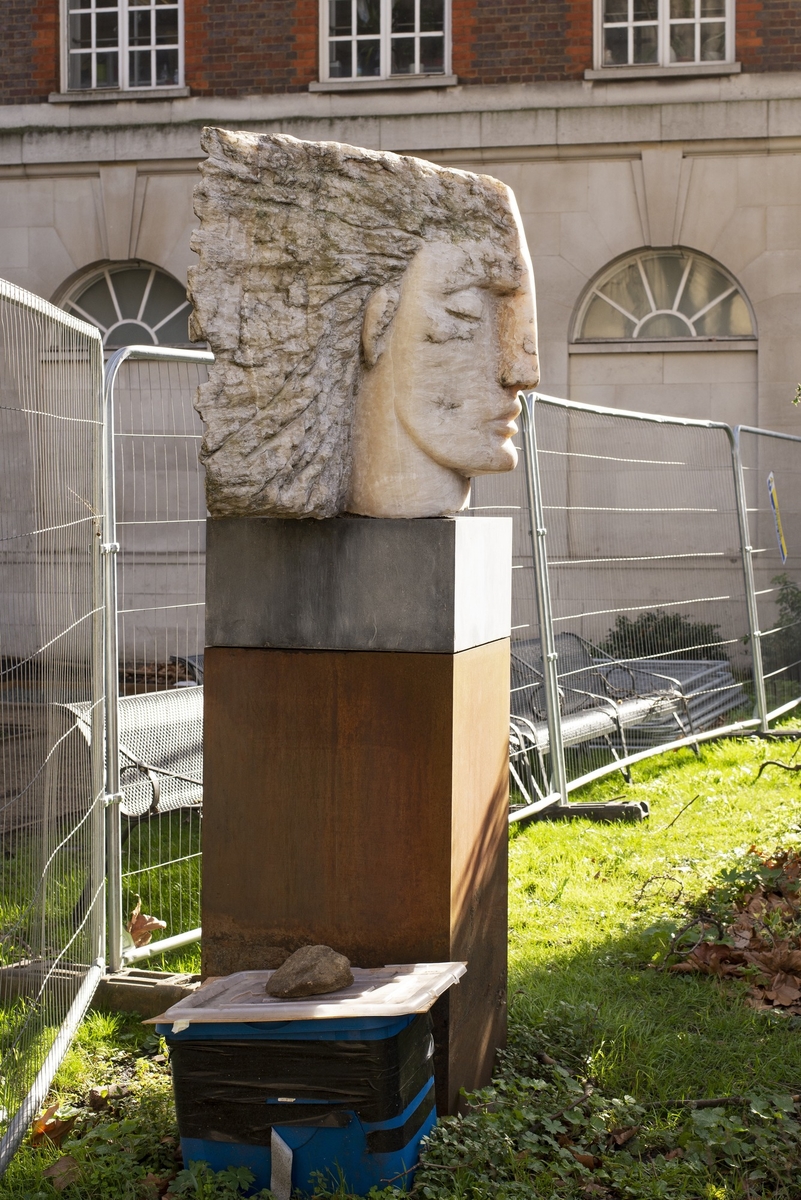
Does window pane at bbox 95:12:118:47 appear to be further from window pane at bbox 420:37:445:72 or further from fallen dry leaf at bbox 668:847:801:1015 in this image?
fallen dry leaf at bbox 668:847:801:1015

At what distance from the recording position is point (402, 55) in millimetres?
13336

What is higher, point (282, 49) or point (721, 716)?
point (282, 49)

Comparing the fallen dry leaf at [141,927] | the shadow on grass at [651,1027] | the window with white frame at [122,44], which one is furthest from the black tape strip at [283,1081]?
the window with white frame at [122,44]

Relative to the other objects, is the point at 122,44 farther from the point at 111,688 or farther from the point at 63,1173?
the point at 63,1173

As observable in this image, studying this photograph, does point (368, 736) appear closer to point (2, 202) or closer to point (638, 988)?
point (638, 988)

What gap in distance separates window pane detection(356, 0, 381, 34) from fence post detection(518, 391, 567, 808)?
840 cm

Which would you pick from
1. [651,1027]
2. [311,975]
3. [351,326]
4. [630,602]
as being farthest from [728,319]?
[311,975]

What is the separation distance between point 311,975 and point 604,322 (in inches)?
442

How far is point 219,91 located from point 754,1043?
39.3ft

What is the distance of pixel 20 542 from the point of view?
10.6ft

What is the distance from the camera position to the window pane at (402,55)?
13312 millimetres

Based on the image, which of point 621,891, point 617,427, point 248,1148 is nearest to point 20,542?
point 248,1148

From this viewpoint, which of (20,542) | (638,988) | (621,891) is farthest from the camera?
(621,891)

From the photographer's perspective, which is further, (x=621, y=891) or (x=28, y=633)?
(x=621, y=891)
